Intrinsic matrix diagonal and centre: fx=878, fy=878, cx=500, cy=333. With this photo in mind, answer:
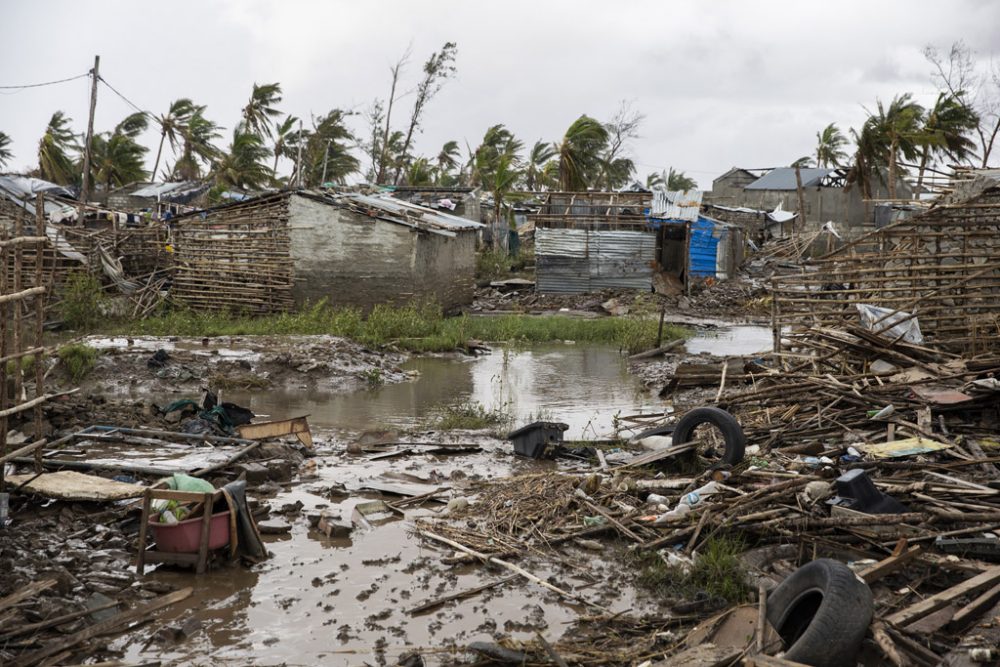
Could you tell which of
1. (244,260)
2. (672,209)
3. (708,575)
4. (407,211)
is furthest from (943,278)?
(672,209)

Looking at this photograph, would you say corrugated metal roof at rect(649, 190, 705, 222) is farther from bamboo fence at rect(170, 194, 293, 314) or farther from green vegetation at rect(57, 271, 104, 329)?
green vegetation at rect(57, 271, 104, 329)

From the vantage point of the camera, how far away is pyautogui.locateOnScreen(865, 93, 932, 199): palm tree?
3306cm

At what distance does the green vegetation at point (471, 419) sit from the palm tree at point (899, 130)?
2628 centimetres

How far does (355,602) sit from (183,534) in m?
1.33

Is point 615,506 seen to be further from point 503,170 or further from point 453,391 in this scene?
point 503,170

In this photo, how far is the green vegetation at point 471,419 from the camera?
35.5 ft

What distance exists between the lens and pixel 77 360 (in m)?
12.9

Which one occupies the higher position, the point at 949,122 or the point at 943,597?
the point at 949,122

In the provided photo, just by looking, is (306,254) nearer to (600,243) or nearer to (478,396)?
(478,396)

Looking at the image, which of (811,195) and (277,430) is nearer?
(277,430)

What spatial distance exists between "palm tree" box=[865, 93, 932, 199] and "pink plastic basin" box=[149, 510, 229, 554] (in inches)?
1247

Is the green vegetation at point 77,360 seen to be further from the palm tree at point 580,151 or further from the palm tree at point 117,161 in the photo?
the palm tree at point 117,161

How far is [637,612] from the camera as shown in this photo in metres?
5.38

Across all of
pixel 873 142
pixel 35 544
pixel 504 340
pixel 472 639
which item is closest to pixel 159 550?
pixel 35 544
